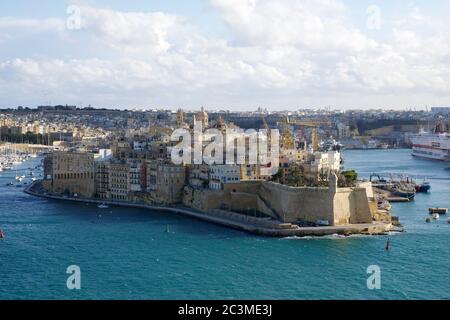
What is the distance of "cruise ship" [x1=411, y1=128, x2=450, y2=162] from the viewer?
114ft

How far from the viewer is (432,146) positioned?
35.8m

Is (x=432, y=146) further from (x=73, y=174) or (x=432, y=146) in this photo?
(x=73, y=174)

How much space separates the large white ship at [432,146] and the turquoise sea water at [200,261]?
811 inches

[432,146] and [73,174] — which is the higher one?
[432,146]

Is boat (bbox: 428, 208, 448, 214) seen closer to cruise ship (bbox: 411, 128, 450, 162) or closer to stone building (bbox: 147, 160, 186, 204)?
stone building (bbox: 147, 160, 186, 204)

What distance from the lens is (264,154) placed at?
16406 mm

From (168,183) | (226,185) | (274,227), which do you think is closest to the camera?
(274,227)

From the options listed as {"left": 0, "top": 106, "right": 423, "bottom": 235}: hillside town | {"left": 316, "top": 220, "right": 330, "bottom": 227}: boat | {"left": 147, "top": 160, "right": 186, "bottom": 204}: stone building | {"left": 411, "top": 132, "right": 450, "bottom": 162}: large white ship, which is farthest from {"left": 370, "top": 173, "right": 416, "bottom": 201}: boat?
{"left": 411, "top": 132, "right": 450, "bottom": 162}: large white ship

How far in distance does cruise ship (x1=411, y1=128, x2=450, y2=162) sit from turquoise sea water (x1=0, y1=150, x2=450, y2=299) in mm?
20597

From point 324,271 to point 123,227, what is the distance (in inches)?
210

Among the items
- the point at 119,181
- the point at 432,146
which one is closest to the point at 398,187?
the point at 119,181

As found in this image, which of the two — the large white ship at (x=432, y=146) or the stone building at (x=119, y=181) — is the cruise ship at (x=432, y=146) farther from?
the stone building at (x=119, y=181)

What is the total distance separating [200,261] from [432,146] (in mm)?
27920

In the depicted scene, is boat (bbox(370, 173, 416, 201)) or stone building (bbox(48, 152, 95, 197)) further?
stone building (bbox(48, 152, 95, 197))
